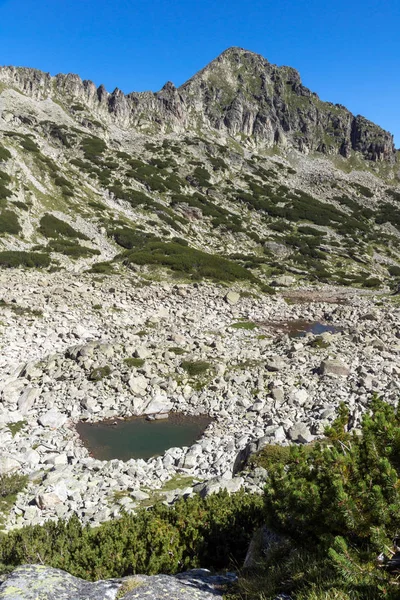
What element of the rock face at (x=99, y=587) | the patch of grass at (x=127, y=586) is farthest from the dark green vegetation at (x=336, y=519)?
the patch of grass at (x=127, y=586)

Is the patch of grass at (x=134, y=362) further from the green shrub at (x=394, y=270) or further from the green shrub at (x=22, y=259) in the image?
the green shrub at (x=394, y=270)

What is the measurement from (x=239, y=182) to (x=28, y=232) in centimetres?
6204

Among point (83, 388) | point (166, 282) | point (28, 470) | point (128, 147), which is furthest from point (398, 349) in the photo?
point (128, 147)

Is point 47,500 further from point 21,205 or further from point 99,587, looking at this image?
point 21,205

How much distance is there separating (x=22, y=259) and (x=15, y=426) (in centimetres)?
2287

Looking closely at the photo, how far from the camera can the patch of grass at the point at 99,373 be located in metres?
18.3

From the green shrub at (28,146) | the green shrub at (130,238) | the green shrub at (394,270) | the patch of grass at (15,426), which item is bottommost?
the patch of grass at (15,426)

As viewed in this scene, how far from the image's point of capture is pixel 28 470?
Answer: 12016 mm

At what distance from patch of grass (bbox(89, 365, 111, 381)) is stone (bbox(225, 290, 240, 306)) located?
58.2ft

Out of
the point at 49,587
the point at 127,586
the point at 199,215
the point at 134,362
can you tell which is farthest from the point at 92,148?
the point at 127,586

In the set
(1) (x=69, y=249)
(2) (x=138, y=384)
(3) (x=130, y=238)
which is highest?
(3) (x=130, y=238)

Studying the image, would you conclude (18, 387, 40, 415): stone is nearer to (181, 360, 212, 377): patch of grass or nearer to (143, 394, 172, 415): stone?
(143, 394, 172, 415): stone

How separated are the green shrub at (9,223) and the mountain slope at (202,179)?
0.20 meters

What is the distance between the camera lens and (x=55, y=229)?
4456cm
